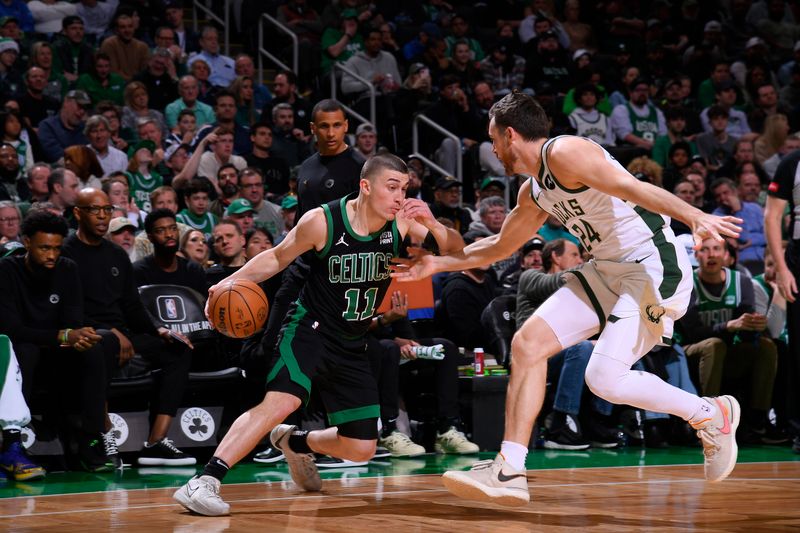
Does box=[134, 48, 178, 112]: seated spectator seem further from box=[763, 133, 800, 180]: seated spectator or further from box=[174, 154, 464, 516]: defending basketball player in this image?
box=[763, 133, 800, 180]: seated spectator

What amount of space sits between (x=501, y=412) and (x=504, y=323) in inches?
28.7

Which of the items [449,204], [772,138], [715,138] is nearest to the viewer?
[449,204]

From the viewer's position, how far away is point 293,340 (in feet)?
19.1

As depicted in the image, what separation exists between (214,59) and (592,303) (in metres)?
8.93

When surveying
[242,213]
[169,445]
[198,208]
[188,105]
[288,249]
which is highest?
[188,105]

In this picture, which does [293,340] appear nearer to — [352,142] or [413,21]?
[352,142]

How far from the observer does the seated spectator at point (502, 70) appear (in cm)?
1535

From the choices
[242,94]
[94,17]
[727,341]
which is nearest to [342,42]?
[242,94]

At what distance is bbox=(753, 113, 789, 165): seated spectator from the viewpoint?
48.0ft

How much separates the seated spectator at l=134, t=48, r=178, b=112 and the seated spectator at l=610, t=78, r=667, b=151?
5782mm

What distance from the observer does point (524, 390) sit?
17.5 ft

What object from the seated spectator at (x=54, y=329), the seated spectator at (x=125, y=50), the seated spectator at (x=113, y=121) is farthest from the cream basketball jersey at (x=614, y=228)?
the seated spectator at (x=125, y=50)

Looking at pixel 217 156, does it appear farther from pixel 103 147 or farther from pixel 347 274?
pixel 347 274

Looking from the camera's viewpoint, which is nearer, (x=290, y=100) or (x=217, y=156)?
(x=217, y=156)
